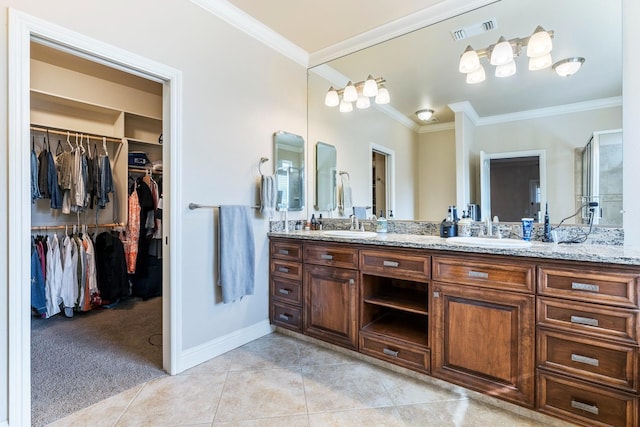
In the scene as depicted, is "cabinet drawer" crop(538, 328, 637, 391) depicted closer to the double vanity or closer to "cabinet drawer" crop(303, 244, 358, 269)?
the double vanity

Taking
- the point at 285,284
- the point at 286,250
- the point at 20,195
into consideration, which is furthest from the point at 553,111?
the point at 20,195

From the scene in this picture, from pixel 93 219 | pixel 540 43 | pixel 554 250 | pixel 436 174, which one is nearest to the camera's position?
pixel 554 250

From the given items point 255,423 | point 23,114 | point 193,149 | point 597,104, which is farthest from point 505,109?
point 23,114

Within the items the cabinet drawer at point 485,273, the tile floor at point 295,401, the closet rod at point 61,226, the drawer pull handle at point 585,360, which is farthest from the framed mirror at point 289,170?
the drawer pull handle at point 585,360

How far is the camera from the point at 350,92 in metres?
2.85

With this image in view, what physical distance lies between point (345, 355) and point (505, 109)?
214 centimetres

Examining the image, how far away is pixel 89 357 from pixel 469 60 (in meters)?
3.52

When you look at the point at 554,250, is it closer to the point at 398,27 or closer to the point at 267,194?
the point at 267,194

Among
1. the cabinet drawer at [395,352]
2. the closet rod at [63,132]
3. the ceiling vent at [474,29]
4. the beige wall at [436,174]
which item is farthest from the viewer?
the closet rod at [63,132]

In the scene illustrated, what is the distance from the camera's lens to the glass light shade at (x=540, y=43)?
1900 millimetres

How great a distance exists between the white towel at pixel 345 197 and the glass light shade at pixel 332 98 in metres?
0.71

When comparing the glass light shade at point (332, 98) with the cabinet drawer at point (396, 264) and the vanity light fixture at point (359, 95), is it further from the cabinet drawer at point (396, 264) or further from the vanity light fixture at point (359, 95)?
the cabinet drawer at point (396, 264)

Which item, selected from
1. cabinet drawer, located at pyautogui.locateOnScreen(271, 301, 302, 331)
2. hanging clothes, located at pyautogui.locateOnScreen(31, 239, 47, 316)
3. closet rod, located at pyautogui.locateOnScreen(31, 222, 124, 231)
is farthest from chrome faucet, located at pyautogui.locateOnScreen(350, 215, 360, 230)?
hanging clothes, located at pyautogui.locateOnScreen(31, 239, 47, 316)

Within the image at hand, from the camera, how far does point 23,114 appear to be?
1438 millimetres
